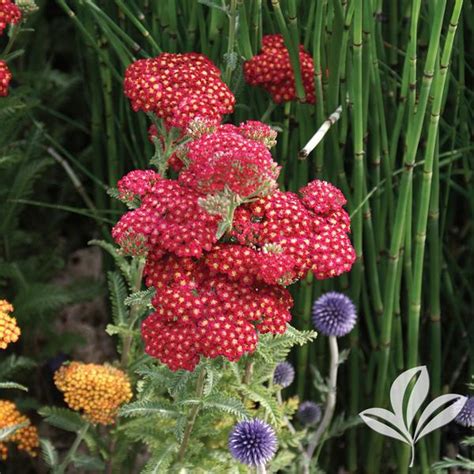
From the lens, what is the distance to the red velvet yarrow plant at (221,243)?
1.09 meters

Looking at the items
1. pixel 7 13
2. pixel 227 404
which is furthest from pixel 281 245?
pixel 7 13

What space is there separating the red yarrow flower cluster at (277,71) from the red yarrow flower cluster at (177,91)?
0.30ft

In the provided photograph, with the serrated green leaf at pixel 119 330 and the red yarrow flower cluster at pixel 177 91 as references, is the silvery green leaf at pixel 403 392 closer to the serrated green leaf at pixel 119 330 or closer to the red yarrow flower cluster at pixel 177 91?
the serrated green leaf at pixel 119 330

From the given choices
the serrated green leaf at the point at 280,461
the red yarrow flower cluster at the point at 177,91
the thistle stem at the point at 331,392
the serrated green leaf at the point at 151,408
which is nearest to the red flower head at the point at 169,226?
the red yarrow flower cluster at the point at 177,91

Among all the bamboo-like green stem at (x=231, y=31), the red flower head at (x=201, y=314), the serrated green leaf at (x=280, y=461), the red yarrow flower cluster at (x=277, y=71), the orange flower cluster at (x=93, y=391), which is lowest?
the serrated green leaf at (x=280, y=461)

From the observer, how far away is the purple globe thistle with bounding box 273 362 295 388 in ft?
5.13

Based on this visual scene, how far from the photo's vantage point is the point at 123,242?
112 cm

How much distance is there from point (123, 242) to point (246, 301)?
0.16m

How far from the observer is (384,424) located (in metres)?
1.61

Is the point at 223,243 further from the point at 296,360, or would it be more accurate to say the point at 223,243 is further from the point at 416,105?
the point at 296,360

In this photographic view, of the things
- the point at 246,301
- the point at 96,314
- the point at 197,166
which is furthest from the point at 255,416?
the point at 96,314

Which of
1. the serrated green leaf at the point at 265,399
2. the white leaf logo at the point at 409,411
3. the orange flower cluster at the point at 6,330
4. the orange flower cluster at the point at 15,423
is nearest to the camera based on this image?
the orange flower cluster at the point at 6,330

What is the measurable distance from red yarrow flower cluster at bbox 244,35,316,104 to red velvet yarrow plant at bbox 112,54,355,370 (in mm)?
270

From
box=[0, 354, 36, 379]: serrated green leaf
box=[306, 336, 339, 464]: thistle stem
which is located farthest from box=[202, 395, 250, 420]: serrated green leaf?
box=[0, 354, 36, 379]: serrated green leaf
